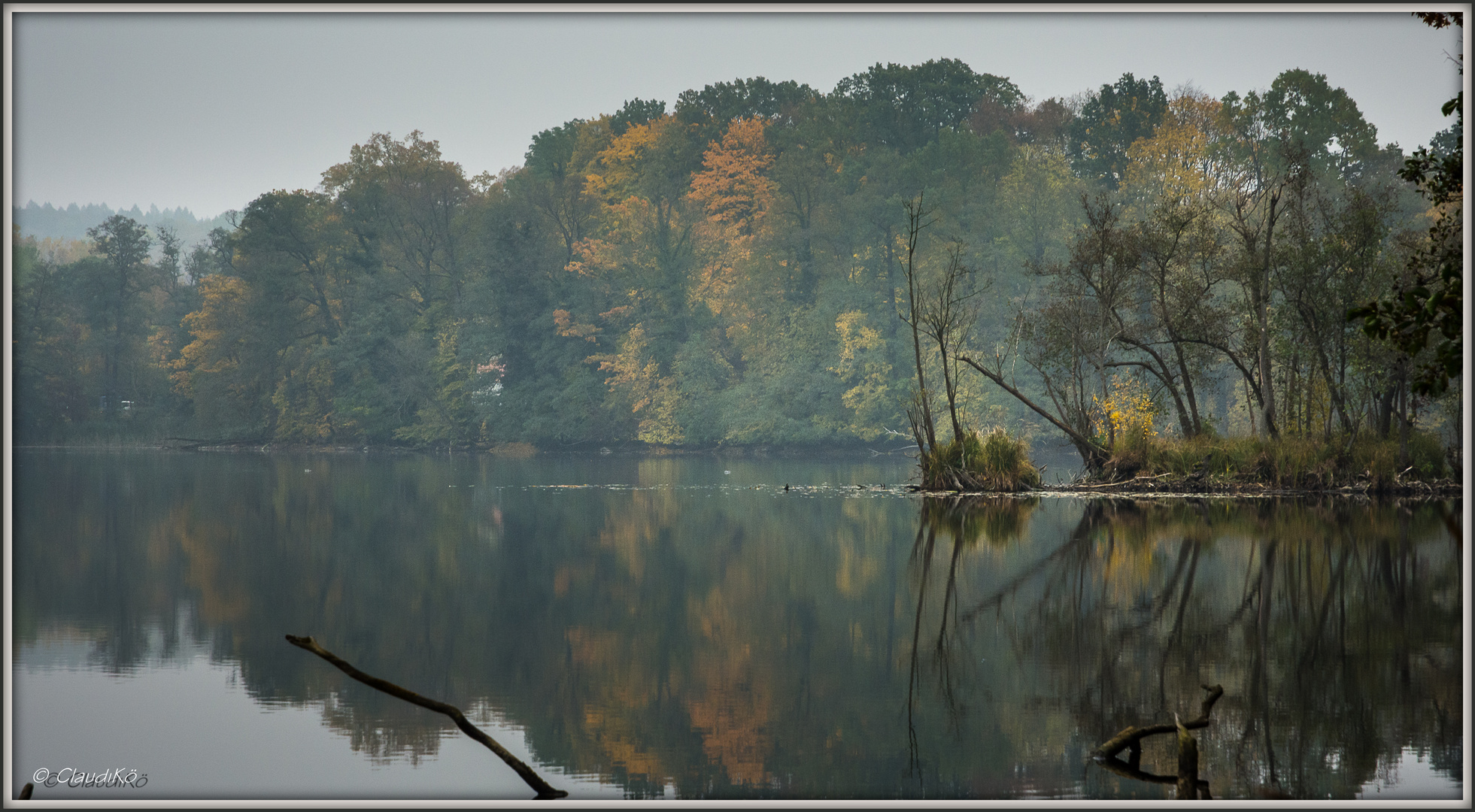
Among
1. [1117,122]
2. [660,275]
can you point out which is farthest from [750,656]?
[660,275]

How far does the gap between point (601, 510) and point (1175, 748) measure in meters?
15.8

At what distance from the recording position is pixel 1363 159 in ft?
141

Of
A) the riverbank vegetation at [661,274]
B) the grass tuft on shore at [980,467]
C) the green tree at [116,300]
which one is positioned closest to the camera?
the grass tuft on shore at [980,467]

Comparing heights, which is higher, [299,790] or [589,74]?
[589,74]

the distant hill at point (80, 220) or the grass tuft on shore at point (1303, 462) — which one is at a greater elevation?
the distant hill at point (80, 220)

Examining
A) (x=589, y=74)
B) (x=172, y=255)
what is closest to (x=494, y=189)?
(x=589, y=74)

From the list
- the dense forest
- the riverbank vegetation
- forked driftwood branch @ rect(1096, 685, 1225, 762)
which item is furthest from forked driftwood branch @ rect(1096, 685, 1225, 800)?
the riverbank vegetation

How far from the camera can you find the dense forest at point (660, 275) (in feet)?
158

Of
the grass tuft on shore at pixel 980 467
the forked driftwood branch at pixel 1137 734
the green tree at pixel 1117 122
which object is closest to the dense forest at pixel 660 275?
the green tree at pixel 1117 122

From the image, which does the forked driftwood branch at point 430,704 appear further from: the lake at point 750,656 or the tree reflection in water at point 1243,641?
the tree reflection in water at point 1243,641

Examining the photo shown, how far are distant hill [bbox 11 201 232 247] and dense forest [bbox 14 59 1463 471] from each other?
3040 millimetres

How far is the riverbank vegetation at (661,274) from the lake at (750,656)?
30.9 metres

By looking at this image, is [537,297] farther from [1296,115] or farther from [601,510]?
[601,510]

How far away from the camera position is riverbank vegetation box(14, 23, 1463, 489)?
48094 mm
